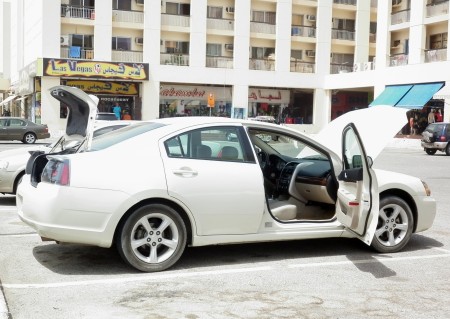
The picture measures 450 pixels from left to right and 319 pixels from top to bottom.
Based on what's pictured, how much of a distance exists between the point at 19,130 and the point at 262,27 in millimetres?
23615

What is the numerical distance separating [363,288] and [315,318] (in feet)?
3.34

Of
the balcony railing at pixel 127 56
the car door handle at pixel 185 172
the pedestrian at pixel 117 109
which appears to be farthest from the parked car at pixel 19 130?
the car door handle at pixel 185 172

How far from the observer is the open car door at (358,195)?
6098 millimetres

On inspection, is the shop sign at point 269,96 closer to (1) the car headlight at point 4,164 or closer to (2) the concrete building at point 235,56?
(2) the concrete building at point 235,56

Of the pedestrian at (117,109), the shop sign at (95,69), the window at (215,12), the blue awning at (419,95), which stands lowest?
the pedestrian at (117,109)

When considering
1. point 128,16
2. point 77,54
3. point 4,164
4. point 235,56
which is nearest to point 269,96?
point 235,56

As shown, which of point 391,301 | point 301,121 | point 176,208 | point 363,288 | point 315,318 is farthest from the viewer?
point 301,121

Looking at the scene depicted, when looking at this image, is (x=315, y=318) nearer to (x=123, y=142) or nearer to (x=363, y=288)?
(x=363, y=288)

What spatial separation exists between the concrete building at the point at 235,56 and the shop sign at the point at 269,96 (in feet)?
0.27

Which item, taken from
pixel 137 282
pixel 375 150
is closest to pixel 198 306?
pixel 137 282

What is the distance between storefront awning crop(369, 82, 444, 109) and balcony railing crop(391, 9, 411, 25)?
4765 mm

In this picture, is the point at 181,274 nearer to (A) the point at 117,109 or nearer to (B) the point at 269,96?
(A) the point at 117,109

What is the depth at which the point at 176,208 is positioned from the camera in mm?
5977

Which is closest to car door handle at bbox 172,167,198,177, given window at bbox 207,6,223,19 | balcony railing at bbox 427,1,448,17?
balcony railing at bbox 427,1,448,17
